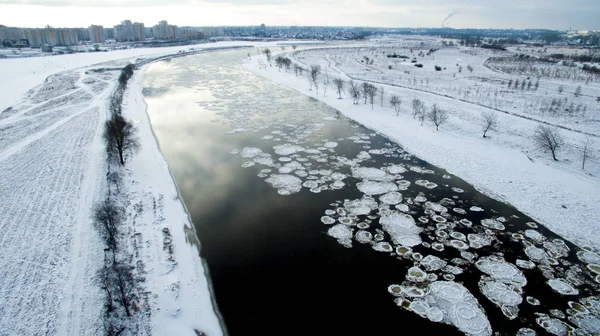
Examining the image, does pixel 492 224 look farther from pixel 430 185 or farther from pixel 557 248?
pixel 430 185

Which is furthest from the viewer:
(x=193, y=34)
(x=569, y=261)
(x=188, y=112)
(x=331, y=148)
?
(x=193, y=34)

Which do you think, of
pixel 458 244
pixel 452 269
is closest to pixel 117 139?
pixel 452 269

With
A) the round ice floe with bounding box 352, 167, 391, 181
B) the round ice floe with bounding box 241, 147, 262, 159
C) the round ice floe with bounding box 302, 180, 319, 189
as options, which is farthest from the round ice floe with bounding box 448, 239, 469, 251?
the round ice floe with bounding box 241, 147, 262, 159

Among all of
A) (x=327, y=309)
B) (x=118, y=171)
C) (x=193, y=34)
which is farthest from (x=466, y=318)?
(x=193, y=34)

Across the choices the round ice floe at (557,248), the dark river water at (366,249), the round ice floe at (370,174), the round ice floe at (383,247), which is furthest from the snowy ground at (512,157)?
the round ice floe at (383,247)

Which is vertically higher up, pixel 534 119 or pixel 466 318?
pixel 534 119

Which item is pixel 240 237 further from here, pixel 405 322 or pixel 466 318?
pixel 466 318

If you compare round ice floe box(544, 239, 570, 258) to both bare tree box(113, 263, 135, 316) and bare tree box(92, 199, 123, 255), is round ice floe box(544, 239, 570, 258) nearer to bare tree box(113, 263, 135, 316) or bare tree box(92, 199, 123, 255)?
bare tree box(113, 263, 135, 316)
